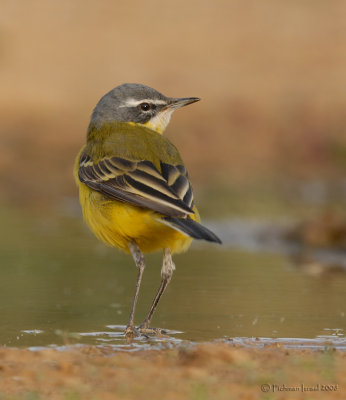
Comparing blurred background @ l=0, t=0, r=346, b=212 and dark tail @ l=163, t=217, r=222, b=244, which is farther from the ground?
blurred background @ l=0, t=0, r=346, b=212

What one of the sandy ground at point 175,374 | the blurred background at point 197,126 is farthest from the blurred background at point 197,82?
the sandy ground at point 175,374

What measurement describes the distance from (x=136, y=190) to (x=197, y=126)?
19.7 meters

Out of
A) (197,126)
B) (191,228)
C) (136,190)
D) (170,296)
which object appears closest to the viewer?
(191,228)

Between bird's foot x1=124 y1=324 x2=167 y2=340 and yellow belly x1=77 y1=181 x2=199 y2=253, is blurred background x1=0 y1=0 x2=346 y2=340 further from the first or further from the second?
yellow belly x1=77 y1=181 x2=199 y2=253

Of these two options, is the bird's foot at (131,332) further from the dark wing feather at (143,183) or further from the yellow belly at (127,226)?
the dark wing feather at (143,183)

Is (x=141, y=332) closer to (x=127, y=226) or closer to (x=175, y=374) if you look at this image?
(x=127, y=226)

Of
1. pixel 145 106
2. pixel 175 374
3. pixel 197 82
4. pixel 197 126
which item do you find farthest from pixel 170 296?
pixel 197 82

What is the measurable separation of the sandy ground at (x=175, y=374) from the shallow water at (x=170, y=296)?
0.62m

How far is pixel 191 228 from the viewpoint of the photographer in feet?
21.2

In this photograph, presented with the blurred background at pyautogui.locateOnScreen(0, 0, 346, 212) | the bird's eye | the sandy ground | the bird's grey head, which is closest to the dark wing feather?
the bird's grey head

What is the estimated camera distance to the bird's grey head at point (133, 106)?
27.3 ft

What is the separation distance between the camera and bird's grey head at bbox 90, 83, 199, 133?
27.3ft

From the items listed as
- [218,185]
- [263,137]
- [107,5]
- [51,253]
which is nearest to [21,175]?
[218,185]

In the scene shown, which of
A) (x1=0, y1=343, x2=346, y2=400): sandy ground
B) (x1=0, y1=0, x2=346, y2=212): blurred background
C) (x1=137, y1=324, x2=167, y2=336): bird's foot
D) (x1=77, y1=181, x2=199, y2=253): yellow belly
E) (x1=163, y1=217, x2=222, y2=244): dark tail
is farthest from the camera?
(x1=0, y1=0, x2=346, y2=212): blurred background
